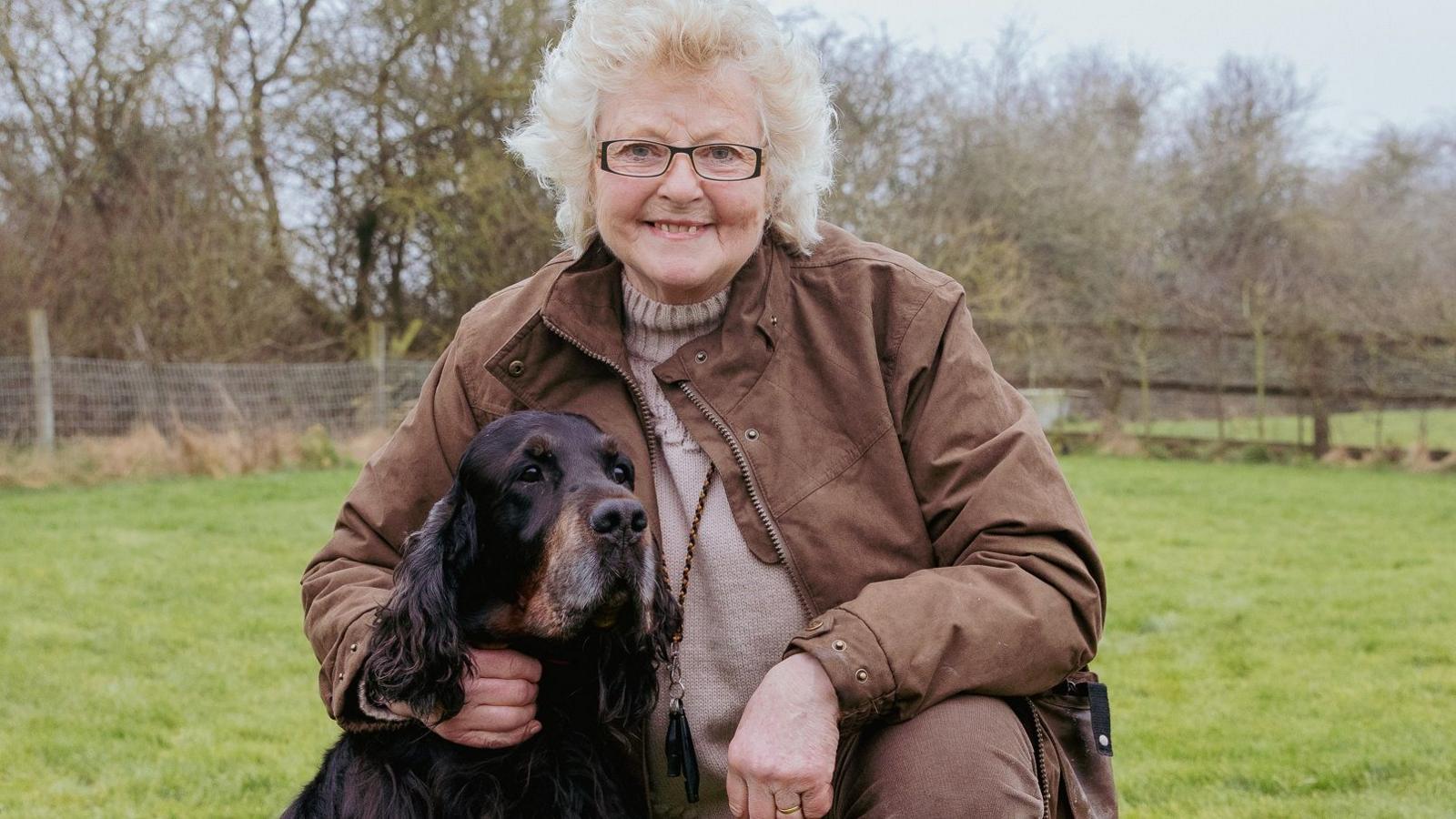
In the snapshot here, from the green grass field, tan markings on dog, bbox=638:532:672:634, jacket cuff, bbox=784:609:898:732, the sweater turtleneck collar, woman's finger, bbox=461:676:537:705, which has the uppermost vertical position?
the sweater turtleneck collar

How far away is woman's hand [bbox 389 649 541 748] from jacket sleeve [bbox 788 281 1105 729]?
0.53 m

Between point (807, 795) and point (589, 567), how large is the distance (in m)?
0.48

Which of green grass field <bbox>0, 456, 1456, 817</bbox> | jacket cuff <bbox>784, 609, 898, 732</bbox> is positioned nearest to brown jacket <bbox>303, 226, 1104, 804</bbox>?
jacket cuff <bbox>784, 609, 898, 732</bbox>

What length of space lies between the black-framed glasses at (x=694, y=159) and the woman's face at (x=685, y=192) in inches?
0.4

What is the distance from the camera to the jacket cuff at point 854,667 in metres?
1.91

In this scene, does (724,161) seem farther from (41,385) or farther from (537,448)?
(41,385)

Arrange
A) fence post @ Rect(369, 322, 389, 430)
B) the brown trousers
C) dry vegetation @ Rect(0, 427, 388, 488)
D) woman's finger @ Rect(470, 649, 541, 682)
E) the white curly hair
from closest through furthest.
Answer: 1. the brown trousers
2. woman's finger @ Rect(470, 649, 541, 682)
3. the white curly hair
4. dry vegetation @ Rect(0, 427, 388, 488)
5. fence post @ Rect(369, 322, 389, 430)

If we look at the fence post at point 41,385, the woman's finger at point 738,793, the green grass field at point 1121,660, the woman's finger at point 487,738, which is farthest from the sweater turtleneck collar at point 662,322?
the fence post at point 41,385

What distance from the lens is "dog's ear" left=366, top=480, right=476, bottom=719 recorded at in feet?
6.84

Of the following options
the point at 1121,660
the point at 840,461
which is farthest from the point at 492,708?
the point at 1121,660

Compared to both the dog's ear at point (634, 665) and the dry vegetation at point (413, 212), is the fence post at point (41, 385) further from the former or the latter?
the dog's ear at point (634, 665)

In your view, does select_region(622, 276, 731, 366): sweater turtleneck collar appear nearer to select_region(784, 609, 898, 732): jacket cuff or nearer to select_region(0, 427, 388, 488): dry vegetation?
select_region(784, 609, 898, 732): jacket cuff

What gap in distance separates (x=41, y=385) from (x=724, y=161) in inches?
434

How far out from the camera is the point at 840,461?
2258mm
